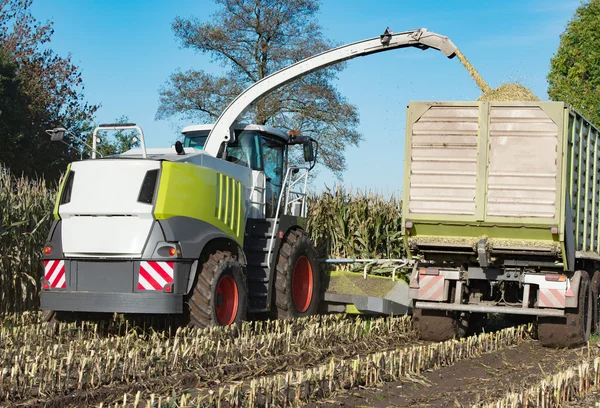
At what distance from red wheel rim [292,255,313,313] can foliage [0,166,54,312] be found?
3.74m

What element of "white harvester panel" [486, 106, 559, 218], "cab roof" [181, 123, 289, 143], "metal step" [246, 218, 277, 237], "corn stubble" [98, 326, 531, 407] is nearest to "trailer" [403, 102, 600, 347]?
"white harvester panel" [486, 106, 559, 218]

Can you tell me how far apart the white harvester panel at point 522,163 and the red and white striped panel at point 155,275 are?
3.79 meters

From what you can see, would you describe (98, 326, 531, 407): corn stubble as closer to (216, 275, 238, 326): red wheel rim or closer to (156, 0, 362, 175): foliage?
(216, 275, 238, 326): red wheel rim

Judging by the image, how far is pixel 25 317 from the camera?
11297 mm

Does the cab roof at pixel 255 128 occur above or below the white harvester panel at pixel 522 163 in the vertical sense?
above

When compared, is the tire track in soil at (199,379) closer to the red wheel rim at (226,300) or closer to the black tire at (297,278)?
the red wheel rim at (226,300)

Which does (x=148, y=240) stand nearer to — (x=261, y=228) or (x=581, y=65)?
(x=261, y=228)

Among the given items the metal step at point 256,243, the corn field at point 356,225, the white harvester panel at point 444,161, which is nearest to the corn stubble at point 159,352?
the metal step at point 256,243

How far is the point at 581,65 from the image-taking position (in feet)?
91.8

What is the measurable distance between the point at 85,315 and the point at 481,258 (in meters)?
4.79

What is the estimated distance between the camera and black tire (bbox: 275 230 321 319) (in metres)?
11.0

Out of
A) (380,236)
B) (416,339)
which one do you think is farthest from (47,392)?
(380,236)

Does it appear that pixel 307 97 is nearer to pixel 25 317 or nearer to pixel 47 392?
pixel 25 317

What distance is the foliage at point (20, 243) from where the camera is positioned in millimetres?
11773
